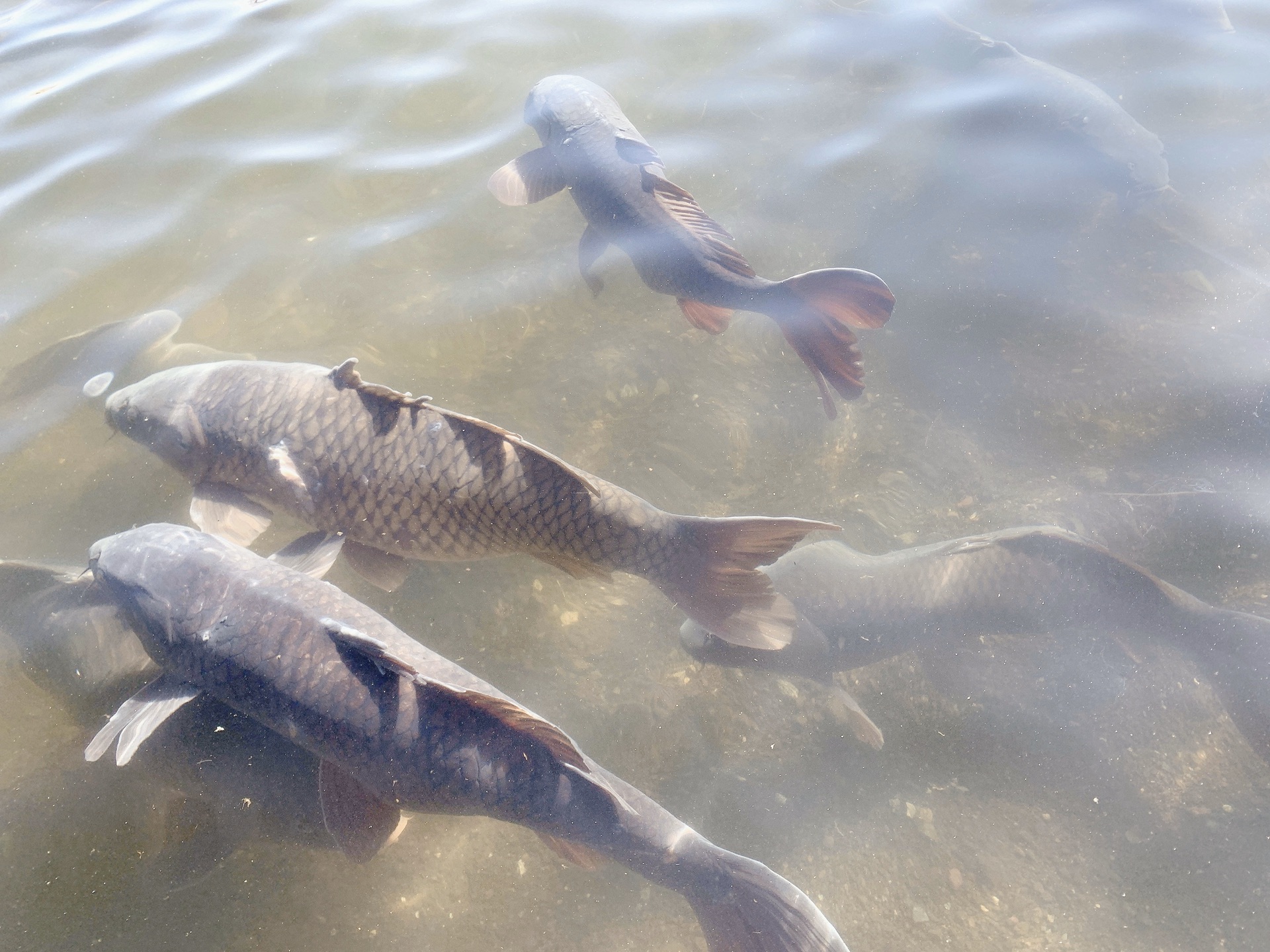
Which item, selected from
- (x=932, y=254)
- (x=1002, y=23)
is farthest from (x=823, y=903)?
(x=1002, y=23)

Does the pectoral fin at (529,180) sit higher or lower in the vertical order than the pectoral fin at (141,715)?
higher

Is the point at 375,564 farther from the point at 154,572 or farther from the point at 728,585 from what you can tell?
the point at 728,585

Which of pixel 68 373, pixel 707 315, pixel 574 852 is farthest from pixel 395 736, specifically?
pixel 68 373

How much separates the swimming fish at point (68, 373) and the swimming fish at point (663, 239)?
2377mm

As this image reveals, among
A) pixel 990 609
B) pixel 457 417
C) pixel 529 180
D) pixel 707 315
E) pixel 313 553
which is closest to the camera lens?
pixel 457 417

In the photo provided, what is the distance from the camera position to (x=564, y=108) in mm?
4969

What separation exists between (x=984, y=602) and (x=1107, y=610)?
0.56m

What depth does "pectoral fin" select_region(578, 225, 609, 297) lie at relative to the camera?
4.68 m

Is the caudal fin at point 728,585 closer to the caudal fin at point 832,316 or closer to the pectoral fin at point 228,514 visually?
the caudal fin at point 832,316

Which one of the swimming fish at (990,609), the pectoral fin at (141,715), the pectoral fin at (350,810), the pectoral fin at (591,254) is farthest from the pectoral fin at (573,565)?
the pectoral fin at (591,254)

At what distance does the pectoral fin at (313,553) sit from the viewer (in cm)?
319

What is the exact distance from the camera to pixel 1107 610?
12.0ft

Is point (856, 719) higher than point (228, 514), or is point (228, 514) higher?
point (228, 514)

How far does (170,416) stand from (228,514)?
619mm
